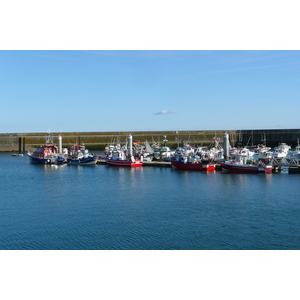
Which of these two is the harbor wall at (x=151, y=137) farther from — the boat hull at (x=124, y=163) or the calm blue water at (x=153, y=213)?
the calm blue water at (x=153, y=213)

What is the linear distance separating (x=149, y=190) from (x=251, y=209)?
7.73 metres

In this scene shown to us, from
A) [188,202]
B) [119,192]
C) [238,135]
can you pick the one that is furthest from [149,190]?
[238,135]

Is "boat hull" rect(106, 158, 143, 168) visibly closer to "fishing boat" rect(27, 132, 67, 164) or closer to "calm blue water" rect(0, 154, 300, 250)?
"fishing boat" rect(27, 132, 67, 164)

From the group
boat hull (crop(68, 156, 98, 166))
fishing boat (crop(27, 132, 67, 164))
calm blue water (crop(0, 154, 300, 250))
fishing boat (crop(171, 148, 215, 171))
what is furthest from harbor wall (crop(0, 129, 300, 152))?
calm blue water (crop(0, 154, 300, 250))

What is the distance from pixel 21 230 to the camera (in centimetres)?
1506

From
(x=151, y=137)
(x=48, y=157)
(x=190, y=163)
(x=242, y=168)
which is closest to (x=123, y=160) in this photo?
Result: (x=190, y=163)

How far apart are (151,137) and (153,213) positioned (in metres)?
55.7

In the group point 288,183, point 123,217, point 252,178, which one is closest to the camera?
point 123,217

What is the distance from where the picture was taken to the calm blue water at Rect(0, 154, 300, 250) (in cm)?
1353

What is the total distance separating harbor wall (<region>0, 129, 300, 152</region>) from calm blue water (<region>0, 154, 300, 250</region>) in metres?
39.1

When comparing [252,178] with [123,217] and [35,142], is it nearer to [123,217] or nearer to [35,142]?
[123,217]

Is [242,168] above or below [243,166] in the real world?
below

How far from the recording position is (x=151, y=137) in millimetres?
73062

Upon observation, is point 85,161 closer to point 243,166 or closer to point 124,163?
point 124,163
